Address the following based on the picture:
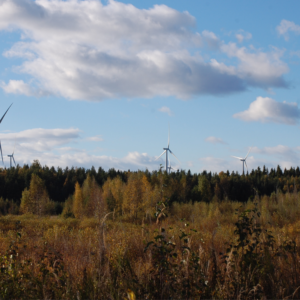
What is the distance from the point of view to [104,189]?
70500 mm

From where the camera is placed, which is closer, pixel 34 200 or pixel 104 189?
pixel 34 200

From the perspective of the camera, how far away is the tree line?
56.7m

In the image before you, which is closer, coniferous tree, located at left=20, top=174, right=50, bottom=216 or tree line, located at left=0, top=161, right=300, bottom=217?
tree line, located at left=0, top=161, right=300, bottom=217

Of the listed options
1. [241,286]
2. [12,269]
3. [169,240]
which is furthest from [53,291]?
[241,286]

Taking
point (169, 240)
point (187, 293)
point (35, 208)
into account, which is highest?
point (169, 240)

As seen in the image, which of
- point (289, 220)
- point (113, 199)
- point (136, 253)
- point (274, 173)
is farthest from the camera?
point (274, 173)

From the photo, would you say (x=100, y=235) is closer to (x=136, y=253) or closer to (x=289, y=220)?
(x=136, y=253)

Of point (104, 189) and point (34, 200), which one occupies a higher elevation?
point (104, 189)

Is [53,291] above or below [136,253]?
above

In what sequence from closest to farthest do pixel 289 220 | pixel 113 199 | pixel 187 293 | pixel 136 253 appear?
pixel 187 293 → pixel 136 253 → pixel 289 220 → pixel 113 199

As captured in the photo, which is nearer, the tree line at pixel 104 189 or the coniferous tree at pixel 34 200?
the tree line at pixel 104 189

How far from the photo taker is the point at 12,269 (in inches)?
263

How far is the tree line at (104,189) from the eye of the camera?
56656 millimetres

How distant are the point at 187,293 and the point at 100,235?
1884mm
